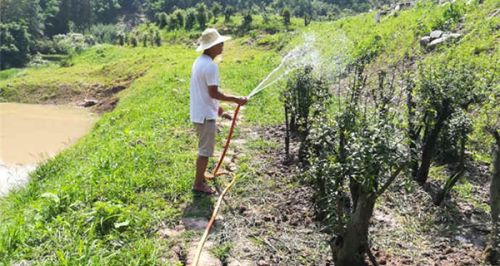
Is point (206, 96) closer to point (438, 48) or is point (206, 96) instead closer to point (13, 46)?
point (438, 48)

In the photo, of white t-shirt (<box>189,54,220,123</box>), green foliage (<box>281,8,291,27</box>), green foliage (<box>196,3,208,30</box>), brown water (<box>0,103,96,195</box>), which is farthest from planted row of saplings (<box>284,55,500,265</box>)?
green foliage (<box>196,3,208,30</box>)

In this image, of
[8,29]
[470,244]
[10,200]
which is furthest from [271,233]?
[8,29]

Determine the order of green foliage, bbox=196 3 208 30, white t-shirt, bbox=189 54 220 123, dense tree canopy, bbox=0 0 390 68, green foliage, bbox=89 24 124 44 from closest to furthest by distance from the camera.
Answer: white t-shirt, bbox=189 54 220 123, green foliage, bbox=196 3 208 30, dense tree canopy, bbox=0 0 390 68, green foliage, bbox=89 24 124 44

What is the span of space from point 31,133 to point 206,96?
1309 centimetres

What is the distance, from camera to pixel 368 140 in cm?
368

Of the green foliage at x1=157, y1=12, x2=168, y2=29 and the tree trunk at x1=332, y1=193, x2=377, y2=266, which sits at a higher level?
the tree trunk at x1=332, y1=193, x2=377, y2=266

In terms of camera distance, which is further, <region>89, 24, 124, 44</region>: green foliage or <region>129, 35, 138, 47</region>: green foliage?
<region>89, 24, 124, 44</region>: green foliage

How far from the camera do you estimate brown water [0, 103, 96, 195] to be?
11.5 metres

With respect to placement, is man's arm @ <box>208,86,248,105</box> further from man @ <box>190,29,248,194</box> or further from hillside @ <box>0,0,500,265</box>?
hillside @ <box>0,0,500,265</box>

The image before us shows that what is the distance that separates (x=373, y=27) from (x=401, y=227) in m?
10.6

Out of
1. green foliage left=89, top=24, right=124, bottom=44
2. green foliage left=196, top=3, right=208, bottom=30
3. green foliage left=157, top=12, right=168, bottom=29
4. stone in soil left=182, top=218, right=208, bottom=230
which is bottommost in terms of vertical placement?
green foliage left=89, top=24, right=124, bottom=44

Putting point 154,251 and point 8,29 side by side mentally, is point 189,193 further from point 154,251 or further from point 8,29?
point 8,29

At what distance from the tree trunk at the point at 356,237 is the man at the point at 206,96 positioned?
6.35 ft

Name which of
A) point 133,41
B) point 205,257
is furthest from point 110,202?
point 133,41
